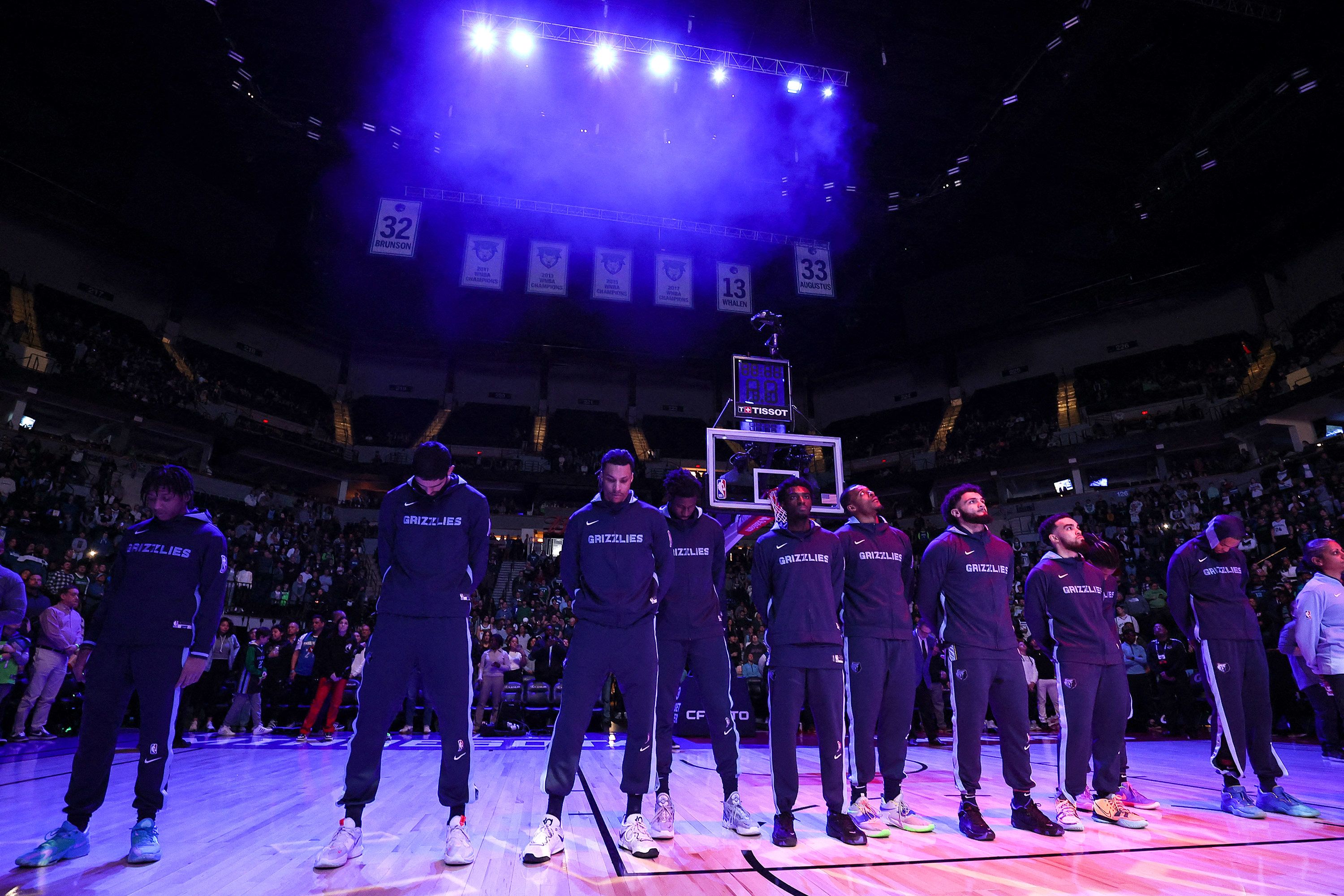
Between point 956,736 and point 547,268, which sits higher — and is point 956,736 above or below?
below

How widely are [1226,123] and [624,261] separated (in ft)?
56.4

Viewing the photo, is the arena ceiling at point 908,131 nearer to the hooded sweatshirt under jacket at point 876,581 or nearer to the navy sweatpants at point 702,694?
the hooded sweatshirt under jacket at point 876,581

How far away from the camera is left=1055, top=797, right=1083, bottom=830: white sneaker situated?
3.92 metres

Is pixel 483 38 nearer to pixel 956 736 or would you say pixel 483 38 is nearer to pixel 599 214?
pixel 599 214

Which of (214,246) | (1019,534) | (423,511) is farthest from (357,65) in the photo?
(1019,534)

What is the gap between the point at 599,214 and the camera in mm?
19516

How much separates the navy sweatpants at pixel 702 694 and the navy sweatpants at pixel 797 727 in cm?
29

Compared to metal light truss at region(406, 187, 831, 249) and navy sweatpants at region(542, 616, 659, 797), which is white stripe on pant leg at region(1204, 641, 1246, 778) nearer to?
navy sweatpants at region(542, 616, 659, 797)

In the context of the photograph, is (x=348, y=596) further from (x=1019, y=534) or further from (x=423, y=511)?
(x=1019, y=534)

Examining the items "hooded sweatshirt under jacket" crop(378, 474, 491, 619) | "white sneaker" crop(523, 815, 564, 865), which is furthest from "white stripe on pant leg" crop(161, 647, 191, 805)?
"white sneaker" crop(523, 815, 564, 865)

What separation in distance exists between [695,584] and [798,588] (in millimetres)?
620

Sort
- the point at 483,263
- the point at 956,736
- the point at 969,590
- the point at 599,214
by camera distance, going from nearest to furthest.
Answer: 1. the point at 956,736
2. the point at 969,590
3. the point at 483,263
4. the point at 599,214

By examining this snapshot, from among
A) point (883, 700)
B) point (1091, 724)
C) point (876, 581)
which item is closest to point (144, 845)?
point (883, 700)

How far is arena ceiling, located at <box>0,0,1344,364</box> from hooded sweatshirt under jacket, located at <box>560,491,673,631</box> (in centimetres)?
1474
